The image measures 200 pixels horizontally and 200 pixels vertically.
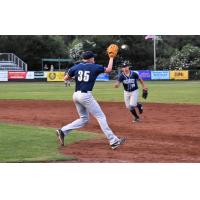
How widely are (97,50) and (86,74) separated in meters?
54.0

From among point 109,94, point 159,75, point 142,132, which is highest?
point 159,75

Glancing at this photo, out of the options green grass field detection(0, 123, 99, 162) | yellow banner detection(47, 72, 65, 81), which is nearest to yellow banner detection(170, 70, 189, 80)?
yellow banner detection(47, 72, 65, 81)

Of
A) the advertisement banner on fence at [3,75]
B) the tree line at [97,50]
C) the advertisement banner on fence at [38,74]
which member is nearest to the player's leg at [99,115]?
the advertisement banner on fence at [3,75]

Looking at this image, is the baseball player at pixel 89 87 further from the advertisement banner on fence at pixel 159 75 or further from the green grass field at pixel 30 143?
the advertisement banner on fence at pixel 159 75

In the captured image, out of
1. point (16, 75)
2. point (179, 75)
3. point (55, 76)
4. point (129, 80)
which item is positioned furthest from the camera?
point (179, 75)

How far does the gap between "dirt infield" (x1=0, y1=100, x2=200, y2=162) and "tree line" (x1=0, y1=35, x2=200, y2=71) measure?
40.6m

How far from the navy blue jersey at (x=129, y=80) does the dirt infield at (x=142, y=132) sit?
1.02 metres

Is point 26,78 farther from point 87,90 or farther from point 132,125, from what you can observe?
point 87,90

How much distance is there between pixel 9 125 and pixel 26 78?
130 ft

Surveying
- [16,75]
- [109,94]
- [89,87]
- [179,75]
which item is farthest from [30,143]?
[179,75]

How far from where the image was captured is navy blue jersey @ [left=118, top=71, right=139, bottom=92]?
14.6m

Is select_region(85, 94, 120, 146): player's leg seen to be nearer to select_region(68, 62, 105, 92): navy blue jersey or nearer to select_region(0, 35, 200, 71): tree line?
select_region(68, 62, 105, 92): navy blue jersey

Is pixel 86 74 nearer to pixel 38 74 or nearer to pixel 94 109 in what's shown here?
pixel 94 109

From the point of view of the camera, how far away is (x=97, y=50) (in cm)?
6344
